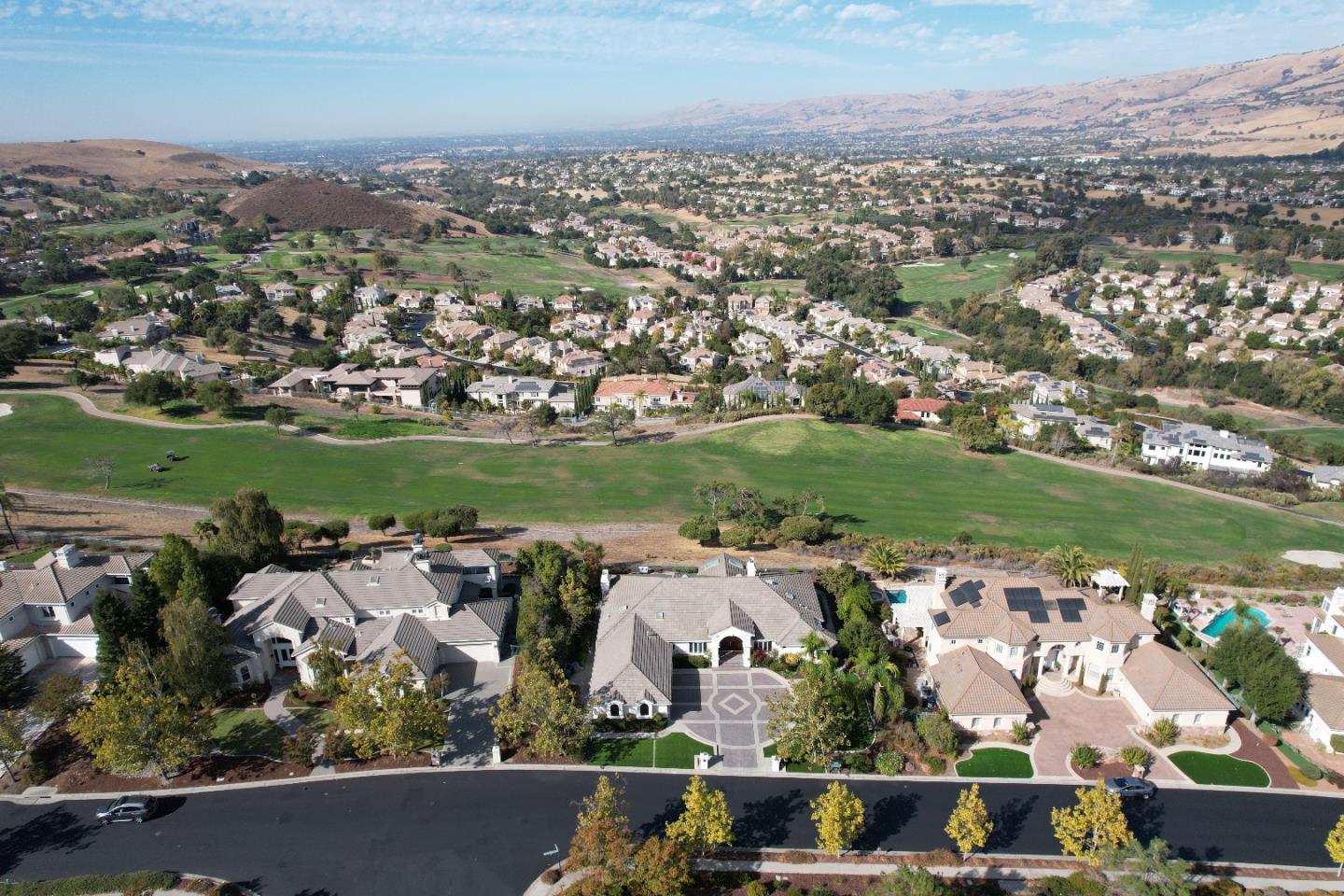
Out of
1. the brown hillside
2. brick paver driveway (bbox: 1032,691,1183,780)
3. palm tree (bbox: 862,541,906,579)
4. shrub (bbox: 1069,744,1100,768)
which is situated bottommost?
brick paver driveway (bbox: 1032,691,1183,780)

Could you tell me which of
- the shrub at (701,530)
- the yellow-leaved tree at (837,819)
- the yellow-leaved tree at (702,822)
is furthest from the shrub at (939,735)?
the shrub at (701,530)

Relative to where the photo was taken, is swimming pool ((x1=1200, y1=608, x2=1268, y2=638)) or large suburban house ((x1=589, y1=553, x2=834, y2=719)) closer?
large suburban house ((x1=589, y1=553, x2=834, y2=719))

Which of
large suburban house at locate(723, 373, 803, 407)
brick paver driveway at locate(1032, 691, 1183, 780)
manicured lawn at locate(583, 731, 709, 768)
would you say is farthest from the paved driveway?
large suburban house at locate(723, 373, 803, 407)

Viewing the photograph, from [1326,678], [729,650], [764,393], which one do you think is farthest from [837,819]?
[764,393]

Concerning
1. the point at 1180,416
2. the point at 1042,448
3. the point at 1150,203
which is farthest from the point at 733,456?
the point at 1150,203

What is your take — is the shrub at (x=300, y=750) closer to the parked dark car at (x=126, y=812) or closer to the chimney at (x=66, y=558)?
the parked dark car at (x=126, y=812)

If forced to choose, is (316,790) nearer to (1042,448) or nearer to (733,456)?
(733,456)

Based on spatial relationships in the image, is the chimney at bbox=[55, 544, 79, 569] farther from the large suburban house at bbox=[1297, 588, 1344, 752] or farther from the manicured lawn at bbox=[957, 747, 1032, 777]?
the large suburban house at bbox=[1297, 588, 1344, 752]
